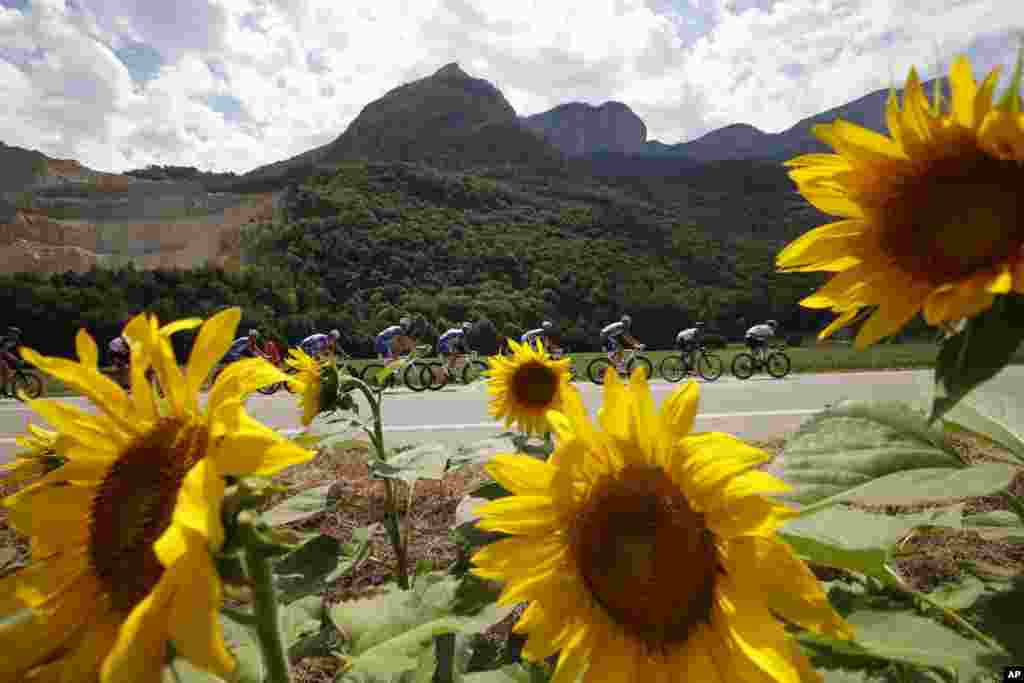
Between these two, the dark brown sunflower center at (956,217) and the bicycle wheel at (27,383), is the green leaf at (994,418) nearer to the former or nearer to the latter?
the dark brown sunflower center at (956,217)

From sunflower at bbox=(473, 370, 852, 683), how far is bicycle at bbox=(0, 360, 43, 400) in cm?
1550

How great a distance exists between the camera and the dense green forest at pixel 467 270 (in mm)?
27906

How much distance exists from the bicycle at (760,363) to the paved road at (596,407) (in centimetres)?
81

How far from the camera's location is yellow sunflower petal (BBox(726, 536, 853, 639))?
607 millimetres

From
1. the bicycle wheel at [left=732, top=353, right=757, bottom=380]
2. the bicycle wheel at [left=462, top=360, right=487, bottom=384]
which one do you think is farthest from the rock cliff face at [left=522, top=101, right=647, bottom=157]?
the bicycle wheel at [left=462, top=360, right=487, bottom=384]

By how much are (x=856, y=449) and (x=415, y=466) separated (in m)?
1.30

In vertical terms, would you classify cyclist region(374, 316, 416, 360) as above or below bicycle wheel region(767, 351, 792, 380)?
above

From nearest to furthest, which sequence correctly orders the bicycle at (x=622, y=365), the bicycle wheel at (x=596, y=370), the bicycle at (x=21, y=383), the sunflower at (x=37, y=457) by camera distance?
the sunflower at (x=37, y=457) < the bicycle at (x=21, y=383) < the bicycle at (x=622, y=365) < the bicycle wheel at (x=596, y=370)

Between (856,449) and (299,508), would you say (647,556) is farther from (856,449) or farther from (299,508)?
(299,508)

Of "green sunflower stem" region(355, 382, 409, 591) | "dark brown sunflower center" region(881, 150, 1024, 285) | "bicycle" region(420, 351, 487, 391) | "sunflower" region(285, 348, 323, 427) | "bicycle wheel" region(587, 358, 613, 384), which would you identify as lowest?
"bicycle wheel" region(587, 358, 613, 384)

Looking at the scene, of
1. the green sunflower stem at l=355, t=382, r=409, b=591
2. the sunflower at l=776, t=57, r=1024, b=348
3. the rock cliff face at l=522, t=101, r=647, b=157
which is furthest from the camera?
the rock cliff face at l=522, t=101, r=647, b=157

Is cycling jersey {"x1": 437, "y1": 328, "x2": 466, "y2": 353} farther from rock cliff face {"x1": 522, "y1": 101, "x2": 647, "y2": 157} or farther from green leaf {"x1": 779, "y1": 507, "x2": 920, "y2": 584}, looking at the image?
rock cliff face {"x1": 522, "y1": 101, "x2": 647, "y2": 157}

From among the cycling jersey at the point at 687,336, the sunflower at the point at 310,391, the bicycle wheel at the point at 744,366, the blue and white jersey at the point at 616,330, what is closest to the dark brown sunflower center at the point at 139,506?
the sunflower at the point at 310,391

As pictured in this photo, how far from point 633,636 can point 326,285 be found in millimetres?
38233
